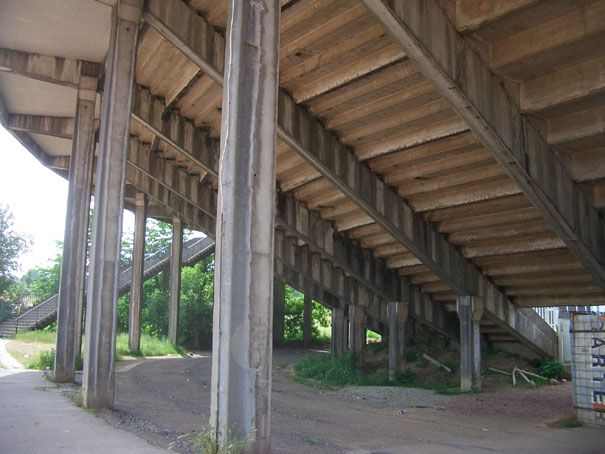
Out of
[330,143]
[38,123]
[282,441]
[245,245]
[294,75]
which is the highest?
[38,123]

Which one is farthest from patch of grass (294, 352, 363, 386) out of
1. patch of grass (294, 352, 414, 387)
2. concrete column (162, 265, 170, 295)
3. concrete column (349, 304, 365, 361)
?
concrete column (162, 265, 170, 295)

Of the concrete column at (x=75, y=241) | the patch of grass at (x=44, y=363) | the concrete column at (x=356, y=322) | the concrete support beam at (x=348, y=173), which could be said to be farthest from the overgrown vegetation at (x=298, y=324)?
the concrete column at (x=75, y=241)

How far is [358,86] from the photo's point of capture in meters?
10.5

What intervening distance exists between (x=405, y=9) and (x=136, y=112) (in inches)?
342

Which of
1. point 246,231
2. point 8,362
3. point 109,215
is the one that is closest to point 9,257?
point 8,362

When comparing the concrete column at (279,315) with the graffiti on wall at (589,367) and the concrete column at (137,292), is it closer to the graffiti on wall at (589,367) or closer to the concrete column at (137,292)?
the concrete column at (137,292)

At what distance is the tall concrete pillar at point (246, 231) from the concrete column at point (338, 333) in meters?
17.1

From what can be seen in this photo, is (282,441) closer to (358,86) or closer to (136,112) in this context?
(358,86)

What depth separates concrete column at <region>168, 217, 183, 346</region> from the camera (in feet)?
90.2

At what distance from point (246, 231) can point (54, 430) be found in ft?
13.6

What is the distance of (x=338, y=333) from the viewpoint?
2284 centimetres

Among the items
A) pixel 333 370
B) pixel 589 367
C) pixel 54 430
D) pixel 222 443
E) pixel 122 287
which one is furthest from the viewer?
pixel 122 287

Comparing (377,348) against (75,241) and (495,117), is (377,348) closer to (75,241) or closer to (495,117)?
(75,241)

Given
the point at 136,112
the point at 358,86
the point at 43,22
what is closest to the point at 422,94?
the point at 358,86
